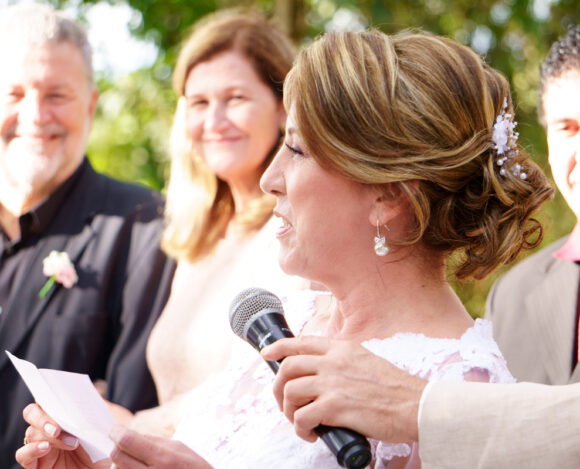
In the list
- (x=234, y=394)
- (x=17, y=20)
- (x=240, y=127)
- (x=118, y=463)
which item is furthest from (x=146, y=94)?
(x=118, y=463)

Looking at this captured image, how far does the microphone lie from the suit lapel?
2.04 m

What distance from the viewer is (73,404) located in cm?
239

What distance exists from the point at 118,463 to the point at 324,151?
0.99 metres

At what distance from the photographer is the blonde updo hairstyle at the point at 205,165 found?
4332 millimetres

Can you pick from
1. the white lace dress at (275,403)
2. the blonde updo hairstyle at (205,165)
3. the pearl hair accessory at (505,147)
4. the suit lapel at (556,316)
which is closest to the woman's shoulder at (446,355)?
the white lace dress at (275,403)

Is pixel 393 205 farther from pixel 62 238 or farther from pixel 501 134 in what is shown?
pixel 62 238

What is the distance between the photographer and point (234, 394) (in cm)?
265

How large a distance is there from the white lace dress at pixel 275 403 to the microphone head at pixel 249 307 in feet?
1.09

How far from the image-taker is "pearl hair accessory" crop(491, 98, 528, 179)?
7.73 feet

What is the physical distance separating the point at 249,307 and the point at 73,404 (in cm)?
64

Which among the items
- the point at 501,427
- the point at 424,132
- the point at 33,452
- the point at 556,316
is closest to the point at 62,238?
the point at 33,452

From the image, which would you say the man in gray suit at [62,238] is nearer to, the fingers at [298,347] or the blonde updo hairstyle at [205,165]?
the blonde updo hairstyle at [205,165]

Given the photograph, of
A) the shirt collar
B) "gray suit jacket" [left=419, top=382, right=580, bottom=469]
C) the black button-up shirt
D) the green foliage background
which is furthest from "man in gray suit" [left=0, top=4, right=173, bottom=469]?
"gray suit jacket" [left=419, top=382, right=580, bottom=469]

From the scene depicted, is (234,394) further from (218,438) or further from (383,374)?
(383,374)
